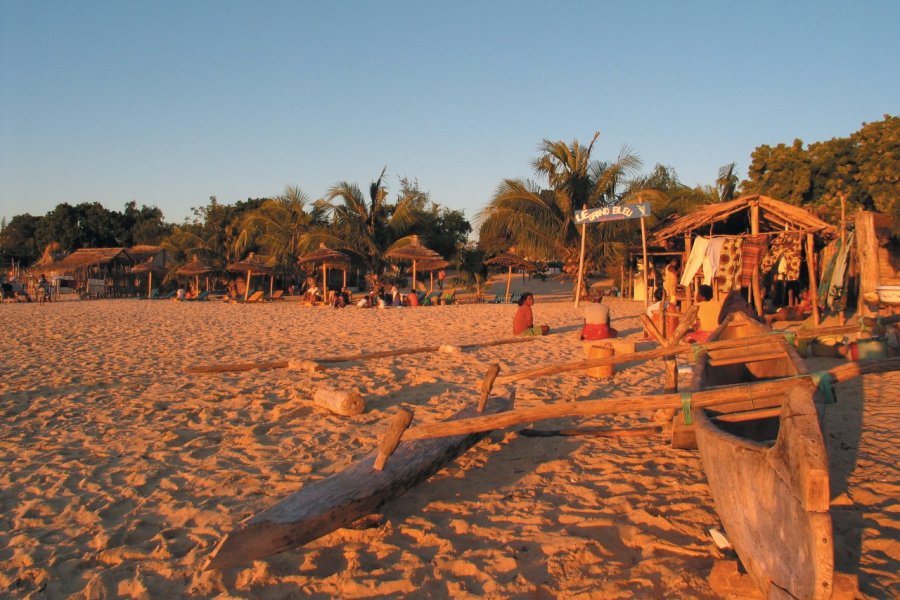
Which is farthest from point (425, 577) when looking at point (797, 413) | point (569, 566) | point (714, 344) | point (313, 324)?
point (313, 324)

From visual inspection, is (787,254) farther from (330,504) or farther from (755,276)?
(330,504)

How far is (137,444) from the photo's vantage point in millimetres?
4293

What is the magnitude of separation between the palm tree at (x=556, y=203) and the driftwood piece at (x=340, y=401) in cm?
1399

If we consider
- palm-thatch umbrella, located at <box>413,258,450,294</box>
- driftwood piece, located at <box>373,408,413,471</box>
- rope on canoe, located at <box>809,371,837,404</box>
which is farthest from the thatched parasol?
rope on canoe, located at <box>809,371,837,404</box>

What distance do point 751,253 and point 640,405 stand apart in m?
8.99

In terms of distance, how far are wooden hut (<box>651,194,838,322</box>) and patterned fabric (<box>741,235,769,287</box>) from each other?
112 mm

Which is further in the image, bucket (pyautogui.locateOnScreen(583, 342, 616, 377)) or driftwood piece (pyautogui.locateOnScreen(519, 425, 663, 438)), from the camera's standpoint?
bucket (pyautogui.locateOnScreen(583, 342, 616, 377))

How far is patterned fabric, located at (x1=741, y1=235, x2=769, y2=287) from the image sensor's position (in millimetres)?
10617

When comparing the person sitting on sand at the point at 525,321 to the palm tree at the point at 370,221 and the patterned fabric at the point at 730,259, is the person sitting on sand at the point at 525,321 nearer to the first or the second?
the patterned fabric at the point at 730,259

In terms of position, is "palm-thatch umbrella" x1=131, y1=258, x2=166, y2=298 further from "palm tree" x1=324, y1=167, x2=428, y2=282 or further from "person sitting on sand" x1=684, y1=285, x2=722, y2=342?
"person sitting on sand" x1=684, y1=285, x2=722, y2=342

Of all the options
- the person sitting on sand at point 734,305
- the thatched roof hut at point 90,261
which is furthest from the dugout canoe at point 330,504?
the thatched roof hut at point 90,261

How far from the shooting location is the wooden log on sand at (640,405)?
299cm

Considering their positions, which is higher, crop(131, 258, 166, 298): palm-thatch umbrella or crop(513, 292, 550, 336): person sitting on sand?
crop(131, 258, 166, 298): palm-thatch umbrella

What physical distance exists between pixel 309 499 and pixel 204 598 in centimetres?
62
